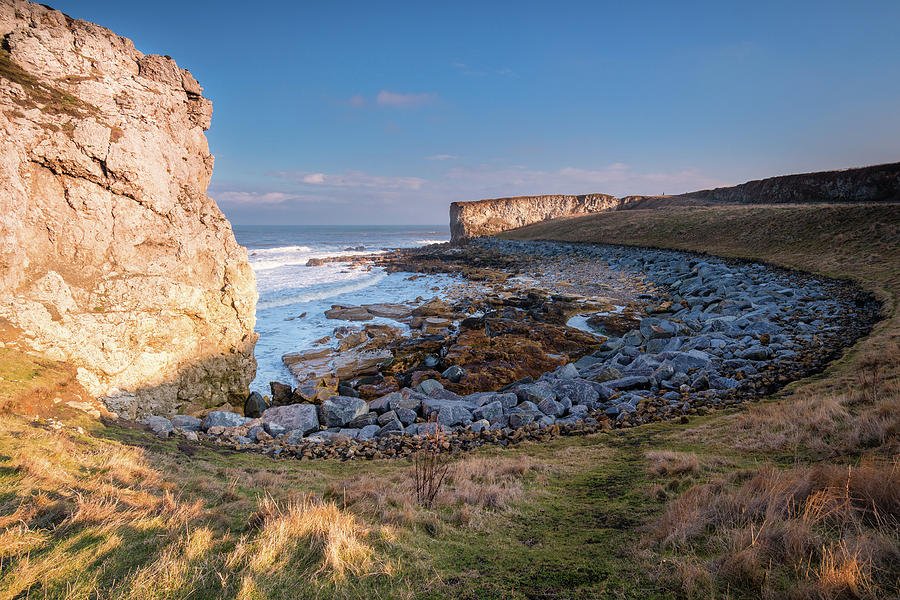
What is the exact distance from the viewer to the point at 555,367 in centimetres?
1424

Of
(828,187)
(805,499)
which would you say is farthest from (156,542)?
(828,187)

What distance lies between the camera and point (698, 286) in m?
21.9

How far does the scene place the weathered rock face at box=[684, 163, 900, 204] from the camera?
3850 cm

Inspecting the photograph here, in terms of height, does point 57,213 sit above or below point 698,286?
above

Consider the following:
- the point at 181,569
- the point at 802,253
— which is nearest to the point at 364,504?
the point at 181,569

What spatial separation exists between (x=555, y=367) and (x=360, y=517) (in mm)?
11081

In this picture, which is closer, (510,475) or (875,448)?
(875,448)

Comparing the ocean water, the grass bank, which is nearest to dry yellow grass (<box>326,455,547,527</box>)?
the grass bank

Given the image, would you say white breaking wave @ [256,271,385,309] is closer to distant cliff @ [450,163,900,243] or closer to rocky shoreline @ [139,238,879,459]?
rocky shoreline @ [139,238,879,459]

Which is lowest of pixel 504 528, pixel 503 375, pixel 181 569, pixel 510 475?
pixel 503 375

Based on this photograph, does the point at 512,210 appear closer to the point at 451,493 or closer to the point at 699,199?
the point at 699,199

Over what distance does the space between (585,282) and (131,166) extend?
1054 inches

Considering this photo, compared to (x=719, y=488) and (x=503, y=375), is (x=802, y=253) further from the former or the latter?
(x=719, y=488)

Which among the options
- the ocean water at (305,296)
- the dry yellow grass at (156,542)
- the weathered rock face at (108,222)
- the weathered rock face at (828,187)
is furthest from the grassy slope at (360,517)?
the weathered rock face at (828,187)
